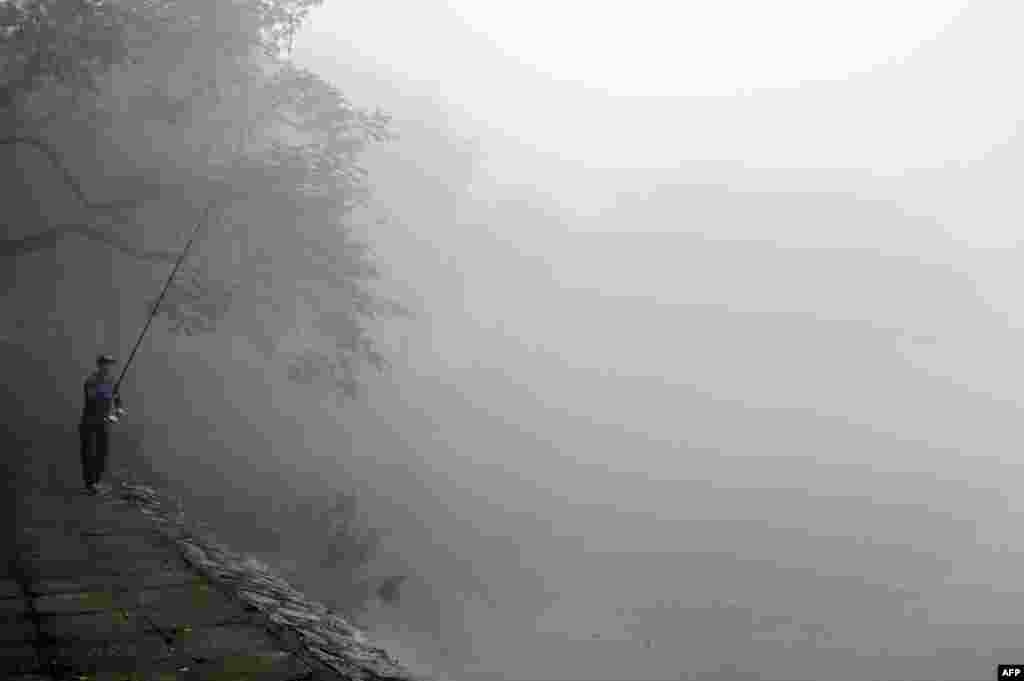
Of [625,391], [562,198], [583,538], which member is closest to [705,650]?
[583,538]

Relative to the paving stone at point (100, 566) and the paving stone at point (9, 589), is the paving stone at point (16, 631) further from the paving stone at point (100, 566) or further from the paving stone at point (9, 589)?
the paving stone at point (100, 566)

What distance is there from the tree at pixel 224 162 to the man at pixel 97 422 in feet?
14.6

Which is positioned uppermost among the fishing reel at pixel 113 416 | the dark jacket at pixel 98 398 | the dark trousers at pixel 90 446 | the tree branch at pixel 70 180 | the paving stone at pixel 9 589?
the tree branch at pixel 70 180

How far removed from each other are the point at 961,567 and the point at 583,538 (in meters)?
15.0

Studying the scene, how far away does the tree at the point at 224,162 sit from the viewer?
14289mm

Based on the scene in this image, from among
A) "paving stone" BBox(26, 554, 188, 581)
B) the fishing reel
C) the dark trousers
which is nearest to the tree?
the fishing reel

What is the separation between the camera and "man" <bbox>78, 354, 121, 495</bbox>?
920 cm

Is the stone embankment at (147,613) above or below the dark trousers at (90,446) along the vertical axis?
below

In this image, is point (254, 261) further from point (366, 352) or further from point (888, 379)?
point (888, 379)

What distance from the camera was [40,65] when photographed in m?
14.3

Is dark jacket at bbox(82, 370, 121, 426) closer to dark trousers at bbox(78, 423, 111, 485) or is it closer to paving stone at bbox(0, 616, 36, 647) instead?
dark trousers at bbox(78, 423, 111, 485)

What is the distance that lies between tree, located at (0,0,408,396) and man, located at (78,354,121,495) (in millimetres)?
4464

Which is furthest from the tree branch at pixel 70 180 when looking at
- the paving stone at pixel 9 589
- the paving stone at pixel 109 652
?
the paving stone at pixel 109 652

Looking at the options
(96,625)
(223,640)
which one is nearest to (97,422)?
(96,625)
